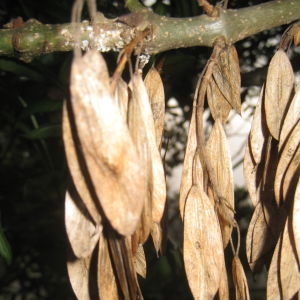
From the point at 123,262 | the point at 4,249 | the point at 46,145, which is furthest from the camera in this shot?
the point at 46,145

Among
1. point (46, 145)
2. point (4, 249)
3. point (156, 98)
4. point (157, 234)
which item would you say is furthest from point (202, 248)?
point (46, 145)

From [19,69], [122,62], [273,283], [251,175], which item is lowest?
[273,283]

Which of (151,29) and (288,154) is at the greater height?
(151,29)

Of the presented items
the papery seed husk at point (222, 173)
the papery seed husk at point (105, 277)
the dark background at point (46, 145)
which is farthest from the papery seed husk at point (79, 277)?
the dark background at point (46, 145)

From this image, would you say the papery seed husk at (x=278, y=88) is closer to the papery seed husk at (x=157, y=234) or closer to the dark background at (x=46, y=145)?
the papery seed husk at (x=157, y=234)

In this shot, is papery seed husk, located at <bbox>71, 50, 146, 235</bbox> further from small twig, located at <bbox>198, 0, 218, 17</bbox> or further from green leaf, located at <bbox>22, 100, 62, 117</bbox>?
green leaf, located at <bbox>22, 100, 62, 117</bbox>

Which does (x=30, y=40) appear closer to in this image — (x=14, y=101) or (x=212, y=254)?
(x=212, y=254)

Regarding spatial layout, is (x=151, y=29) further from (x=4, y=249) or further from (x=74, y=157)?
(x=4, y=249)
